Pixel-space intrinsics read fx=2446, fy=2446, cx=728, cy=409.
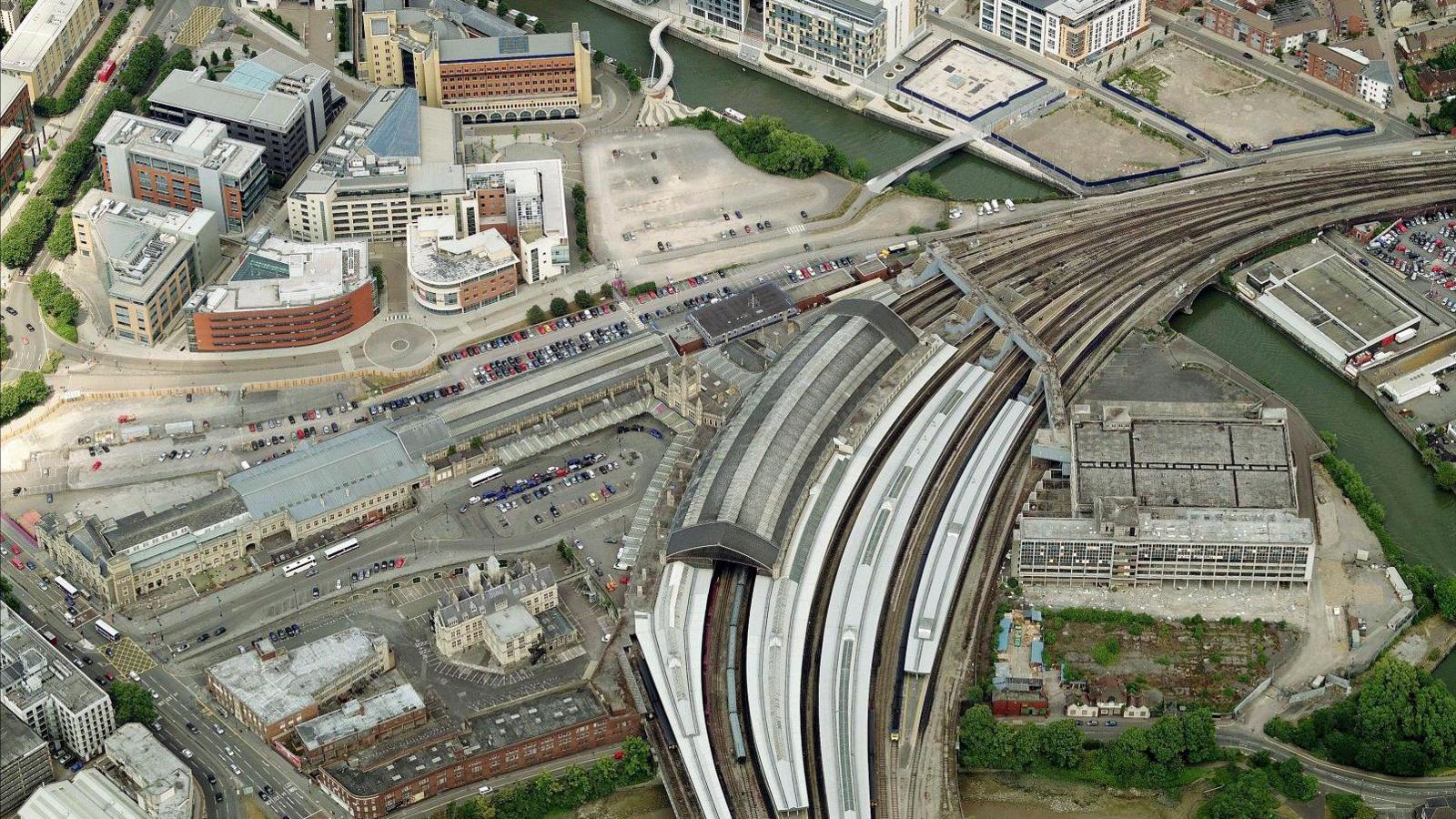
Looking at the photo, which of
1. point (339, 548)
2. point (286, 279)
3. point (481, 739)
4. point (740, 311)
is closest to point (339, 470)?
point (339, 548)

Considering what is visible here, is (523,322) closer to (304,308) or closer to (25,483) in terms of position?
(304,308)

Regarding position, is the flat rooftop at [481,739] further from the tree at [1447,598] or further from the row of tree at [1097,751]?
the tree at [1447,598]

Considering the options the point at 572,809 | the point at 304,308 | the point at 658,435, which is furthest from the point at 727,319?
the point at 572,809

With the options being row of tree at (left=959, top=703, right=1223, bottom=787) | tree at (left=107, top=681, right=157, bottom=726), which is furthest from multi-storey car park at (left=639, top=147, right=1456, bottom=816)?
tree at (left=107, top=681, right=157, bottom=726)

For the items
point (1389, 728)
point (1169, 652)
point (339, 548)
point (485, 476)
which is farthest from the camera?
point (485, 476)

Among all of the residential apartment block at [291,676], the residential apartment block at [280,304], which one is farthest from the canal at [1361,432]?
the residential apartment block at [291,676]

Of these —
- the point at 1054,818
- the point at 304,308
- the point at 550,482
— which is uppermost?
the point at 304,308

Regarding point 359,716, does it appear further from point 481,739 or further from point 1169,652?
point 1169,652
